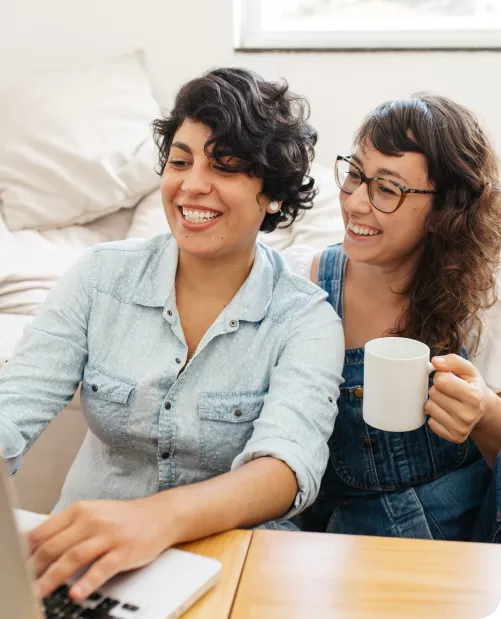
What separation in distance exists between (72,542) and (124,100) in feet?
6.48

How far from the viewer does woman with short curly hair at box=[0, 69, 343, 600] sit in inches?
47.6

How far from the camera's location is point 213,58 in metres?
2.64

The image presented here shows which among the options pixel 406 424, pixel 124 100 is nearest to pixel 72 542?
pixel 406 424

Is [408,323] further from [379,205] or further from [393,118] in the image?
[393,118]

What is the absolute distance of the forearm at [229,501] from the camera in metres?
0.92

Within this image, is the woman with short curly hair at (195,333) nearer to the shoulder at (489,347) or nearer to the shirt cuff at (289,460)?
the shirt cuff at (289,460)

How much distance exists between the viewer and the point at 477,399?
1133mm

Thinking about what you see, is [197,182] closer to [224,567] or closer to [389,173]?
[389,173]

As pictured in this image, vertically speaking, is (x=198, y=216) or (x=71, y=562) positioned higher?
(x=198, y=216)

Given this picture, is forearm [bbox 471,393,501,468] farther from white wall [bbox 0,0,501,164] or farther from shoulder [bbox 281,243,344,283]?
white wall [bbox 0,0,501,164]

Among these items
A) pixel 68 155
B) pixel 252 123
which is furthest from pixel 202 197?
pixel 68 155

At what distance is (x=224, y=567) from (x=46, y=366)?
50 cm

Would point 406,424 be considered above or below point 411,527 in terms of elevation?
above

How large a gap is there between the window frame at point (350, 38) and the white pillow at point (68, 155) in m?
0.50
